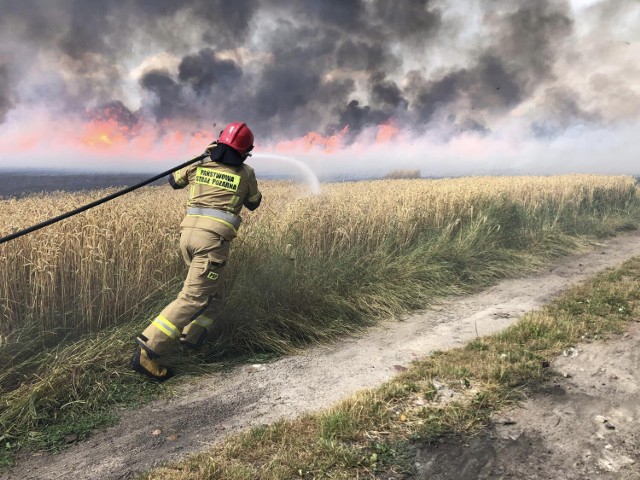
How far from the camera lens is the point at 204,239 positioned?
164 inches

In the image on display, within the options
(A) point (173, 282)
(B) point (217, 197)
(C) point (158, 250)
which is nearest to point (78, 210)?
(B) point (217, 197)

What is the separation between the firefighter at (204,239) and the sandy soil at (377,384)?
459 millimetres

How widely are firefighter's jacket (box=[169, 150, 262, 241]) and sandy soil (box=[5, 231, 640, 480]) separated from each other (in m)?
1.49

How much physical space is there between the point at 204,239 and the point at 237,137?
105 centimetres

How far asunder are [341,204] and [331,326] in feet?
10.4

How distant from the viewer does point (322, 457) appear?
9.25 ft

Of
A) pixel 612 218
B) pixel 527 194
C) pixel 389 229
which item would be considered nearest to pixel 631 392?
pixel 389 229

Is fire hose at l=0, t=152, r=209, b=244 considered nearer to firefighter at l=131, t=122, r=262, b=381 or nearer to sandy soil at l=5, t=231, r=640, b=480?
firefighter at l=131, t=122, r=262, b=381

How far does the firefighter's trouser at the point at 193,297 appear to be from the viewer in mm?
3973

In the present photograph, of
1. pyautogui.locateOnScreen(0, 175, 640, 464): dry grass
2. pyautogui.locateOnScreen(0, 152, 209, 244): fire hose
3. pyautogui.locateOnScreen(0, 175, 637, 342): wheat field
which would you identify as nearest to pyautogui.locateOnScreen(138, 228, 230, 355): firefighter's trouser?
pyautogui.locateOnScreen(0, 175, 640, 464): dry grass

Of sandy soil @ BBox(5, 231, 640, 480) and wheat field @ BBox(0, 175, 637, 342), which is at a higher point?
wheat field @ BBox(0, 175, 637, 342)

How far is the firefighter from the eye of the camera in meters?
4.00

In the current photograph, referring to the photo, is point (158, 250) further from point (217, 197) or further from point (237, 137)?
point (237, 137)

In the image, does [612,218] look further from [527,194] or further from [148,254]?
[148,254]
